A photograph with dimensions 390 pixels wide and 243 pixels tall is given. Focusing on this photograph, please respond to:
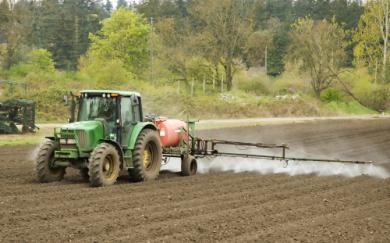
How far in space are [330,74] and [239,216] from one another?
1939 inches

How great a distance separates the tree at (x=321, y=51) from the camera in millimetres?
57000

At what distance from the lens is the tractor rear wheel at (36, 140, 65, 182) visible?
13716mm

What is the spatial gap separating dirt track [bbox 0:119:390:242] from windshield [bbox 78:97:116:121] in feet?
5.07

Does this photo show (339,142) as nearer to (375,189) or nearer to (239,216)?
(375,189)

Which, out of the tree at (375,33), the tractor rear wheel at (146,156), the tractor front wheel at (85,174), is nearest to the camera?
the tractor rear wheel at (146,156)

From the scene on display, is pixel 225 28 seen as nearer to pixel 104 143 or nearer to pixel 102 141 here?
pixel 102 141

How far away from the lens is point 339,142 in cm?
2823

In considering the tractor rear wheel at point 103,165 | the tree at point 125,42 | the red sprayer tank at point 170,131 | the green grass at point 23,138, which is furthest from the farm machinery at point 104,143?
the tree at point 125,42

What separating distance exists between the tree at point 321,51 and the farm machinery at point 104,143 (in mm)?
43790

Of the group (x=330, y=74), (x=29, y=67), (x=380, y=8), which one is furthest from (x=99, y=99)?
(x=380, y=8)

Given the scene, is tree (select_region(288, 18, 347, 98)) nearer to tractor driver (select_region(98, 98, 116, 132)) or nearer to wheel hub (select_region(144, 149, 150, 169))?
wheel hub (select_region(144, 149, 150, 169))

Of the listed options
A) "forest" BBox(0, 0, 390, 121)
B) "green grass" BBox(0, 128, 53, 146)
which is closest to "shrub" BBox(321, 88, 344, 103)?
"forest" BBox(0, 0, 390, 121)

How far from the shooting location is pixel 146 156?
1483 centimetres

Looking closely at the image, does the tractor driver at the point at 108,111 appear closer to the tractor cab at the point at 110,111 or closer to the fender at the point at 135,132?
A: the tractor cab at the point at 110,111
